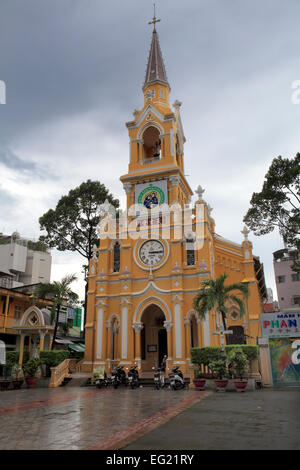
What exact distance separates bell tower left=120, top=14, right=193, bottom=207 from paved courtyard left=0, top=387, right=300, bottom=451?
2038 cm

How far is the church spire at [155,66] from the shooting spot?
3553cm

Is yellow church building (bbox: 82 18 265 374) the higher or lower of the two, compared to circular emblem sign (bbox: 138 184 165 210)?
lower

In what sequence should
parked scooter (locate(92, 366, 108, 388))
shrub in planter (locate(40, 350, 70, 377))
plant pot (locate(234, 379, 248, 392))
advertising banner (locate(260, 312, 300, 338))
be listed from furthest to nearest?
1. shrub in planter (locate(40, 350, 70, 377))
2. parked scooter (locate(92, 366, 108, 388))
3. advertising banner (locate(260, 312, 300, 338))
4. plant pot (locate(234, 379, 248, 392))

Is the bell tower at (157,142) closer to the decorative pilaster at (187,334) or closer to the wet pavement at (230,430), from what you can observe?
the decorative pilaster at (187,334)

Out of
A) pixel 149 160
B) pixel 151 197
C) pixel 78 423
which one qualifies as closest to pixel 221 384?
pixel 78 423

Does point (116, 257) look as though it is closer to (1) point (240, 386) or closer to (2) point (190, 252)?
(2) point (190, 252)

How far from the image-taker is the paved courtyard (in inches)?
268

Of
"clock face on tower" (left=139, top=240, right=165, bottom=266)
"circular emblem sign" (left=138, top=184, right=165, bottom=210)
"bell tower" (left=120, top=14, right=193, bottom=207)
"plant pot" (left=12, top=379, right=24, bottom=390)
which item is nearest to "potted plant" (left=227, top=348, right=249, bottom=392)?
"clock face on tower" (left=139, top=240, right=165, bottom=266)

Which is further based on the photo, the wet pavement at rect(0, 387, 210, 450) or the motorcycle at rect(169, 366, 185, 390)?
the motorcycle at rect(169, 366, 185, 390)

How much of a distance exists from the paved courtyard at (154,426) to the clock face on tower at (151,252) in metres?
15.5

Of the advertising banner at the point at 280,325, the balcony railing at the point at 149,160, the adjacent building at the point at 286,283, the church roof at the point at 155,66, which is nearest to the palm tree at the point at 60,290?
the balcony railing at the point at 149,160

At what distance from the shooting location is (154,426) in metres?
8.58

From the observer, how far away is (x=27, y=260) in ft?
174

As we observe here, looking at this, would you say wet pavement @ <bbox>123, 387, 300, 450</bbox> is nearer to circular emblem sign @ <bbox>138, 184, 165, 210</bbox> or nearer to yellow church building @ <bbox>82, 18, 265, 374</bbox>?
yellow church building @ <bbox>82, 18, 265, 374</bbox>
